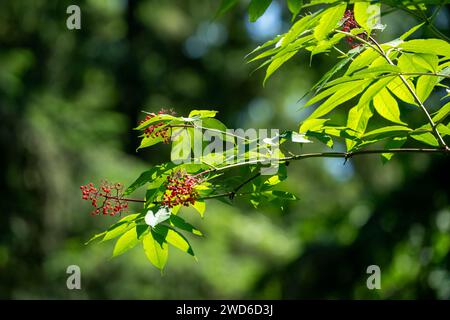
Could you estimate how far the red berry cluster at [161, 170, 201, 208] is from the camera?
1459 mm

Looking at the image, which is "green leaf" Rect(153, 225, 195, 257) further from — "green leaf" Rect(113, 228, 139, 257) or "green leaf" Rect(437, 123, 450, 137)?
"green leaf" Rect(437, 123, 450, 137)

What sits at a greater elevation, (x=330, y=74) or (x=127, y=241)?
(x=330, y=74)

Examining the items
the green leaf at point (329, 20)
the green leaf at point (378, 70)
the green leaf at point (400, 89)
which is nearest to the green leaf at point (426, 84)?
the green leaf at point (400, 89)

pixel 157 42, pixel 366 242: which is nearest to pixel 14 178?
pixel 366 242

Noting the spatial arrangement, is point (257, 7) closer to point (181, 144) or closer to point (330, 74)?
point (330, 74)

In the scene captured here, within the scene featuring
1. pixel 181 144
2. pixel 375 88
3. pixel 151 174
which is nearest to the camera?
pixel 375 88

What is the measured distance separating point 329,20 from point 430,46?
238 millimetres

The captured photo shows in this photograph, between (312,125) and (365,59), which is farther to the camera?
(312,125)

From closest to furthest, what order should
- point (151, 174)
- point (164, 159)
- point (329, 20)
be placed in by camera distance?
point (329, 20)
point (151, 174)
point (164, 159)

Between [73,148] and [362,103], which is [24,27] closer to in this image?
[73,148]

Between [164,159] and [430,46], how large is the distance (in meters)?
9.27

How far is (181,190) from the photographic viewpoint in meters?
1.46

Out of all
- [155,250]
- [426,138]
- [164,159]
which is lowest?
[155,250]

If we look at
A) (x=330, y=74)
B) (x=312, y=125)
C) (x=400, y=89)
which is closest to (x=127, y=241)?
(x=312, y=125)
